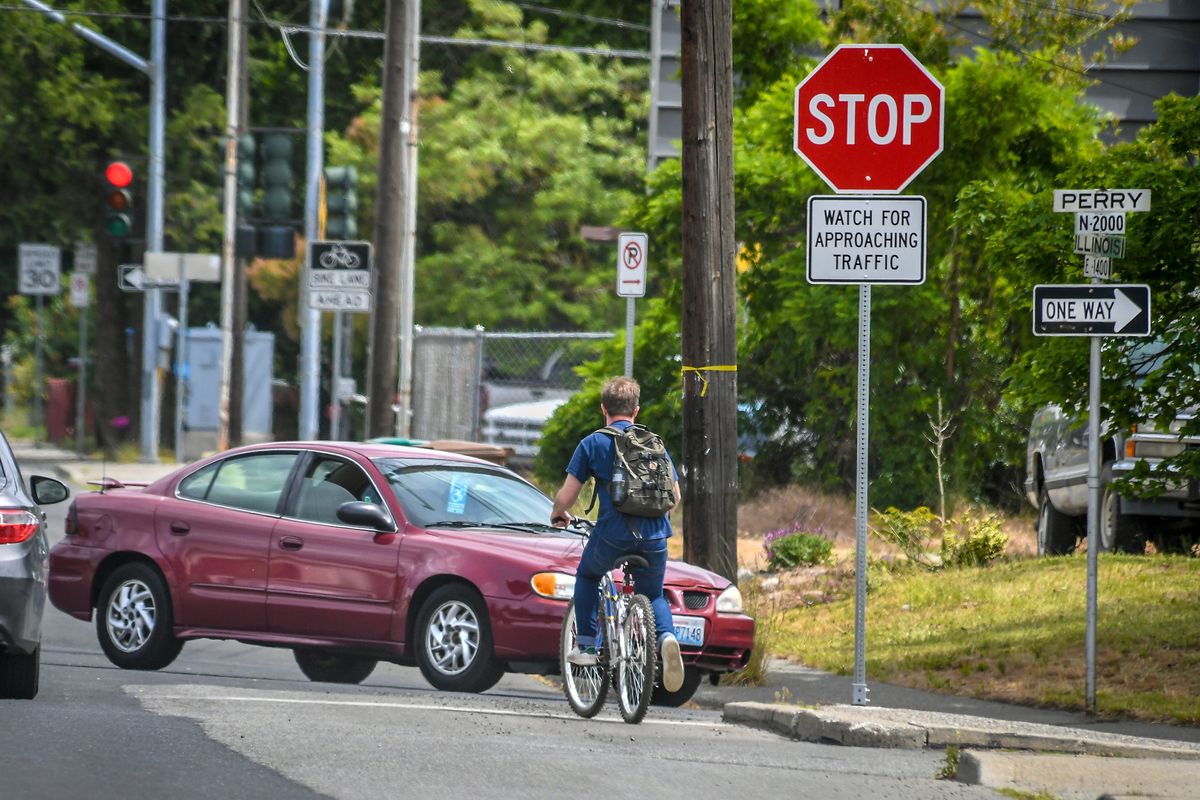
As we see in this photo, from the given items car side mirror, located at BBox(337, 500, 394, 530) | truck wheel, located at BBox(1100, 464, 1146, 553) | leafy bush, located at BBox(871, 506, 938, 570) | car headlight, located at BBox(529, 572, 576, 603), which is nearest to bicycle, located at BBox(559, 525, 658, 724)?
car headlight, located at BBox(529, 572, 576, 603)

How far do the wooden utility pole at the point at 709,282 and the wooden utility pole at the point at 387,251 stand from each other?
23.9 ft

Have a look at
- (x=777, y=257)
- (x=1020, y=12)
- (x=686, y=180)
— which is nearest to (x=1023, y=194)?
(x=686, y=180)

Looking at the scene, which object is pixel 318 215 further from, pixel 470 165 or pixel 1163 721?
pixel 1163 721

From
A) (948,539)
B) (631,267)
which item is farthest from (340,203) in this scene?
(948,539)

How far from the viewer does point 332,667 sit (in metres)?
13.3

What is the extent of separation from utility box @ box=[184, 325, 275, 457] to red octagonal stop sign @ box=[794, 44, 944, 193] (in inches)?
899

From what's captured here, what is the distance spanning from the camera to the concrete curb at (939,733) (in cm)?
967

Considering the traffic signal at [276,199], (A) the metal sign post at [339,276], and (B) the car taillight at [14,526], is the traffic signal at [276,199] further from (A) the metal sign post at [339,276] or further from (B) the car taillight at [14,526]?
(B) the car taillight at [14,526]

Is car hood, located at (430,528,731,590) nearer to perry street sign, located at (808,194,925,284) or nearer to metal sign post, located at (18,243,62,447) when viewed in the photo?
perry street sign, located at (808,194,925,284)

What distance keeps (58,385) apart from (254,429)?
28.7 feet

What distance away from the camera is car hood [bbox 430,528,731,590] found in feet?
37.6

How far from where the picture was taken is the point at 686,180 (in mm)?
13531

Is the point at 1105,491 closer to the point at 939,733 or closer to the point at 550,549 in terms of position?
the point at 550,549

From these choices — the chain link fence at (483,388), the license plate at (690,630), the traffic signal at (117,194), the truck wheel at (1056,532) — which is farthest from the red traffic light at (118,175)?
the license plate at (690,630)
